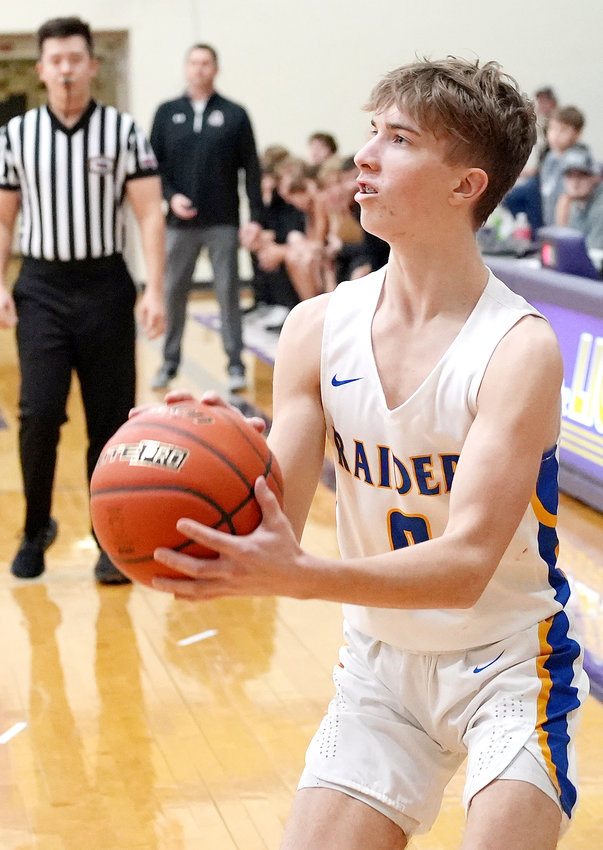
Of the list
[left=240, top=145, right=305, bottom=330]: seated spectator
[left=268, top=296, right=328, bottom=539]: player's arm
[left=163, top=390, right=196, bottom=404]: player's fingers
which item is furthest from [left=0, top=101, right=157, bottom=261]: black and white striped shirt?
[left=240, top=145, right=305, bottom=330]: seated spectator

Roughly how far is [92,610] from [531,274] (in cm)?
303

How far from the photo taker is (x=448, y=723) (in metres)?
2.13

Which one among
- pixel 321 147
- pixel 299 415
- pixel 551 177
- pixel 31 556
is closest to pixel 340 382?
pixel 299 415

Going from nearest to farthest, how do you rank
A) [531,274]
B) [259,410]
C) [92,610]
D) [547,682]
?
[547,682], [92,610], [531,274], [259,410]

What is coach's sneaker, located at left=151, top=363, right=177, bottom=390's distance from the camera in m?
8.23

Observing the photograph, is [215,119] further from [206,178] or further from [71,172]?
[71,172]

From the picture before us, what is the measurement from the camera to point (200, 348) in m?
10.0

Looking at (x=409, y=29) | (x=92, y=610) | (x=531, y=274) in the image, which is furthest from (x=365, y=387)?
(x=409, y=29)

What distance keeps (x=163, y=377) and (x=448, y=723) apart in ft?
20.8

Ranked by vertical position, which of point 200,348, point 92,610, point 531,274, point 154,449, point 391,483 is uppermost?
point 154,449

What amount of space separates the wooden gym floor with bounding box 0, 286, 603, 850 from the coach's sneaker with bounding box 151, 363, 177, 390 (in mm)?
2777

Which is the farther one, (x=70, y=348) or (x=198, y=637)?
(x=70, y=348)

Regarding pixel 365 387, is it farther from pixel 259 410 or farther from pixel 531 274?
pixel 259 410

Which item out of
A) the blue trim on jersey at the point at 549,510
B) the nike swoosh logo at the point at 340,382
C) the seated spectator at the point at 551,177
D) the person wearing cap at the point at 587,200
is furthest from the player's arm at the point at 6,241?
the seated spectator at the point at 551,177
